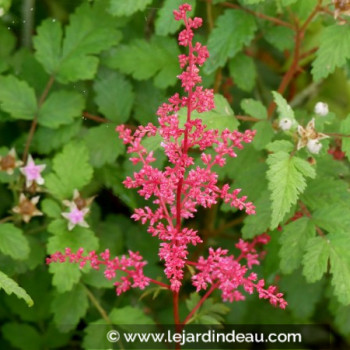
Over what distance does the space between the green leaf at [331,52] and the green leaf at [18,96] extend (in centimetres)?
81

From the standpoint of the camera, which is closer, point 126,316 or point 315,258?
point 315,258

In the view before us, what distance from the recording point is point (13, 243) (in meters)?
1.58

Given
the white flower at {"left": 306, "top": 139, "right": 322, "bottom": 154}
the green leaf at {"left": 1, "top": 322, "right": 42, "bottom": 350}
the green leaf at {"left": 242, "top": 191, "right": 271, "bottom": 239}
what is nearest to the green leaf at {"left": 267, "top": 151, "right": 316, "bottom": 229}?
the white flower at {"left": 306, "top": 139, "right": 322, "bottom": 154}

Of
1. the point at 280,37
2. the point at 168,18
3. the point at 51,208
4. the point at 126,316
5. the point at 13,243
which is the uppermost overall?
the point at 280,37

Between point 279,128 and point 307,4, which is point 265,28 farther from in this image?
point 279,128

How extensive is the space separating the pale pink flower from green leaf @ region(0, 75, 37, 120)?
164 mm

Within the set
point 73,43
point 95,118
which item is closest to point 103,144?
point 95,118

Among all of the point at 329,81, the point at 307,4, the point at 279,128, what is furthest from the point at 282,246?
the point at 329,81

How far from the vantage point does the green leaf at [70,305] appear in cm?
171

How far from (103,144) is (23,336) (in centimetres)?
63

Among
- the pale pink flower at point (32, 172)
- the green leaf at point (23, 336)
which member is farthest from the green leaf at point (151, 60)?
the green leaf at point (23, 336)

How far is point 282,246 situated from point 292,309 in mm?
544

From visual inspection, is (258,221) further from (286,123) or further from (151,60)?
(151,60)

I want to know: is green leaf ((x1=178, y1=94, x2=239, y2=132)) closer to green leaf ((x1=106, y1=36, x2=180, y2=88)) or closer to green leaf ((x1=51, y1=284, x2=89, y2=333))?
green leaf ((x1=106, y1=36, x2=180, y2=88))
